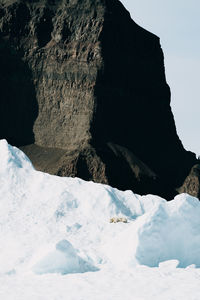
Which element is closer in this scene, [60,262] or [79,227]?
[60,262]

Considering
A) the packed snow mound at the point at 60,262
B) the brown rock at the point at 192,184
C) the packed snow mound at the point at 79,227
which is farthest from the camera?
the brown rock at the point at 192,184

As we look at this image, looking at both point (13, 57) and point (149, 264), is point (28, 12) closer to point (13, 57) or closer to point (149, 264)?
point (13, 57)

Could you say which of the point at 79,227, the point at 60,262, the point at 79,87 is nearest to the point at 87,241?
the point at 79,227

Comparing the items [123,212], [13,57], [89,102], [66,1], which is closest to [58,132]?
[89,102]

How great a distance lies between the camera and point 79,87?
104m

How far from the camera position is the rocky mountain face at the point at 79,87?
101000 mm

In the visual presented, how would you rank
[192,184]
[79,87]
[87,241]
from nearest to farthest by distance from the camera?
[87,241] < [192,184] < [79,87]

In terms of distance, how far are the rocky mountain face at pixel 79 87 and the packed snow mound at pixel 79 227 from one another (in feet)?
248

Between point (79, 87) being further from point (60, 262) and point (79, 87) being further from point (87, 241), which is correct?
point (60, 262)

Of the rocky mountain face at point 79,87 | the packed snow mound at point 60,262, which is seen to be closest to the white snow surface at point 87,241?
the packed snow mound at point 60,262

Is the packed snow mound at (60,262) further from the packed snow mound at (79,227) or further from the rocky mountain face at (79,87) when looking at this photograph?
the rocky mountain face at (79,87)

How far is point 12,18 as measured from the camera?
350ft

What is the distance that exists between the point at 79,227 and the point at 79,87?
84.3 m

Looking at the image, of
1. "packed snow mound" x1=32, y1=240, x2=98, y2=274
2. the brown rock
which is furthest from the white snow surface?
the brown rock
